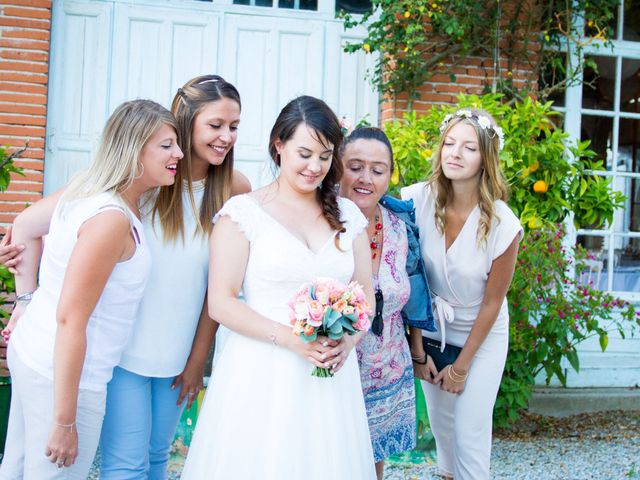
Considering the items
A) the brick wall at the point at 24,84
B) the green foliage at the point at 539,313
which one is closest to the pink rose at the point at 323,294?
the green foliage at the point at 539,313

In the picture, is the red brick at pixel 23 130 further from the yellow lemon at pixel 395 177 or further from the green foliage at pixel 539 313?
the green foliage at pixel 539 313

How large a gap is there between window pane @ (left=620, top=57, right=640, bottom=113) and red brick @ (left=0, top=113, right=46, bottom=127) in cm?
544

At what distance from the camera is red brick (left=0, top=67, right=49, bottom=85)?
552 centimetres

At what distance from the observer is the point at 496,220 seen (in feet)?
10.7

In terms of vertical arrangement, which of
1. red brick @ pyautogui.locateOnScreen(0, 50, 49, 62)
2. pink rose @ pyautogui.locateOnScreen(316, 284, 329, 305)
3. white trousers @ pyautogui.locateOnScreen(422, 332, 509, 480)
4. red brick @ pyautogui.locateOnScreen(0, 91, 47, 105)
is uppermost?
red brick @ pyautogui.locateOnScreen(0, 50, 49, 62)

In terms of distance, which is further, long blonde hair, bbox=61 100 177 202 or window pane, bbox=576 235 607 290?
window pane, bbox=576 235 607 290

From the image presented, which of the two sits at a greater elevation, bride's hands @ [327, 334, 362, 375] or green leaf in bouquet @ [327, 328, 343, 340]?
green leaf in bouquet @ [327, 328, 343, 340]

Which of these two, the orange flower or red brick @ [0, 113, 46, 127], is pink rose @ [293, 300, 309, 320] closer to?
the orange flower

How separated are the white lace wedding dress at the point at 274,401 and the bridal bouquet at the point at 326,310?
0.68 feet

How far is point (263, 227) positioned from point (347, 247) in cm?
35

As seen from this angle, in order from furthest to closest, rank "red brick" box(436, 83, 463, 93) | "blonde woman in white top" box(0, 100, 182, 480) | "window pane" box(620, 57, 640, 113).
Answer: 1. "window pane" box(620, 57, 640, 113)
2. "red brick" box(436, 83, 463, 93)
3. "blonde woman in white top" box(0, 100, 182, 480)

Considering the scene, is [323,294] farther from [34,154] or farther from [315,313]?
[34,154]

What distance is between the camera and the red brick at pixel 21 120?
5.51 meters

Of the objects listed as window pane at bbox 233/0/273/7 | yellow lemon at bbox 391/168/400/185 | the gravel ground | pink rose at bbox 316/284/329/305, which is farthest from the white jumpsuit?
Answer: window pane at bbox 233/0/273/7
